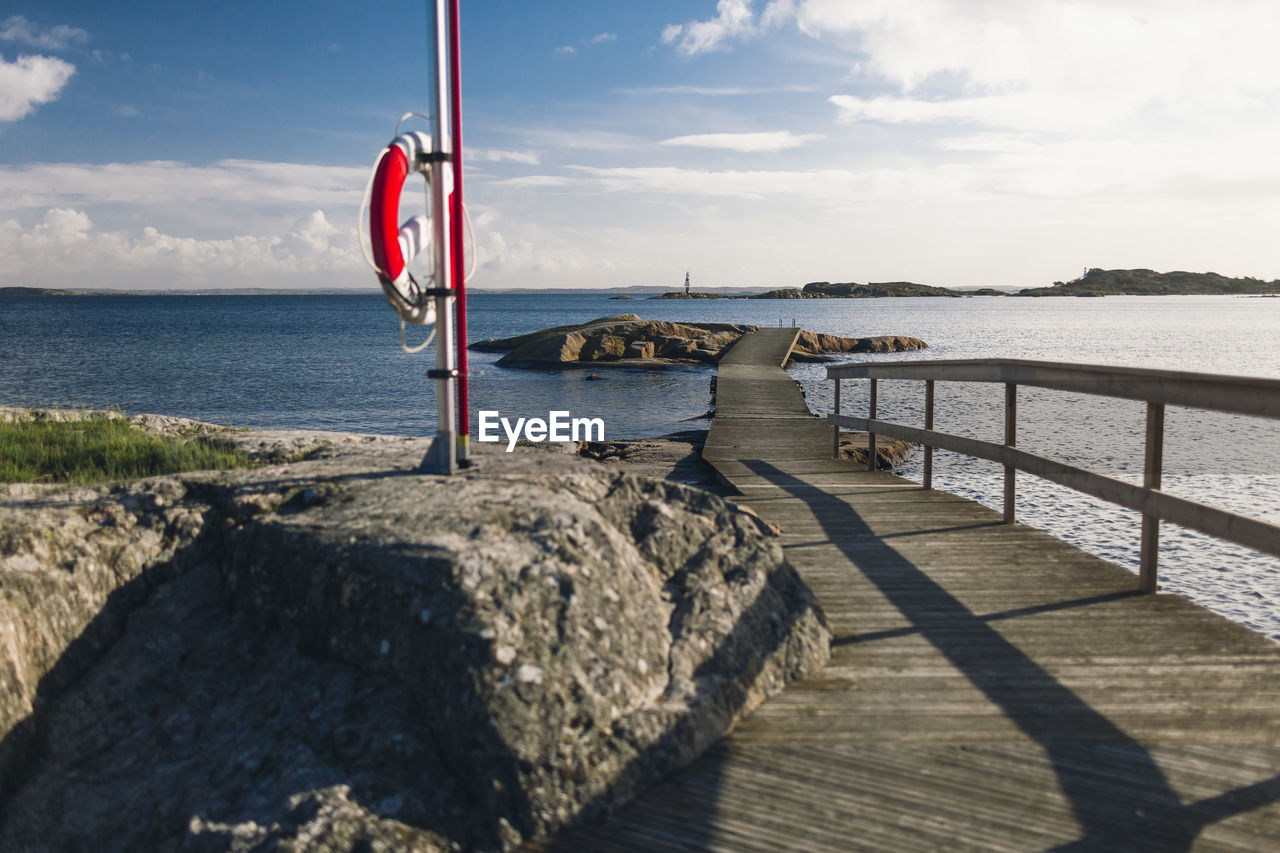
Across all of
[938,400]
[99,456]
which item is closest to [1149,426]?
[99,456]

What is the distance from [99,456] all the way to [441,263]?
9.79ft

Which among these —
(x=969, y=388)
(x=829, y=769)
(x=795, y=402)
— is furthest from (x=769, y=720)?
(x=969, y=388)

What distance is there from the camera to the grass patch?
16.6 feet

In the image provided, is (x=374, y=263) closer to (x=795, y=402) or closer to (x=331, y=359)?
(x=795, y=402)

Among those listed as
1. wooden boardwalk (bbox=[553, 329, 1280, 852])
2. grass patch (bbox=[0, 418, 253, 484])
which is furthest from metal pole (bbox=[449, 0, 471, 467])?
wooden boardwalk (bbox=[553, 329, 1280, 852])

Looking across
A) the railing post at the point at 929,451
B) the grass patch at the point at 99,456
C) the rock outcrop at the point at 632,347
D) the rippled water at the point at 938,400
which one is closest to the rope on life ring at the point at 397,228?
the rippled water at the point at 938,400

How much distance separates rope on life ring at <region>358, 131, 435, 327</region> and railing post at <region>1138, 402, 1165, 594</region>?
3871 millimetres

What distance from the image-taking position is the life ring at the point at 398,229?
3.93 metres

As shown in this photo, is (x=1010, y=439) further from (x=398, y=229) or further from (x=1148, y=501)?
(x=398, y=229)

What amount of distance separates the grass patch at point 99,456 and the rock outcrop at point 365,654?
1.18 meters

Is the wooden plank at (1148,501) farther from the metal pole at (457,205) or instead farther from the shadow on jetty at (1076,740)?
the metal pole at (457,205)

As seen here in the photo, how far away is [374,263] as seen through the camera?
4043 mm

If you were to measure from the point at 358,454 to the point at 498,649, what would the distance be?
2.46m

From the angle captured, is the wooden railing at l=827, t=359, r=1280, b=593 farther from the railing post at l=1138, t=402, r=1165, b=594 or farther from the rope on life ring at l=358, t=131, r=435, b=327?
the rope on life ring at l=358, t=131, r=435, b=327
